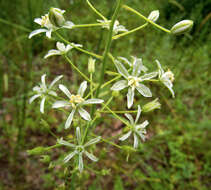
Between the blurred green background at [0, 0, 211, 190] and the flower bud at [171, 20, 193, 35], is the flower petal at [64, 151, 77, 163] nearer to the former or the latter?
the blurred green background at [0, 0, 211, 190]

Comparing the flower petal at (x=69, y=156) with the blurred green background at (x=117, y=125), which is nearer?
the flower petal at (x=69, y=156)

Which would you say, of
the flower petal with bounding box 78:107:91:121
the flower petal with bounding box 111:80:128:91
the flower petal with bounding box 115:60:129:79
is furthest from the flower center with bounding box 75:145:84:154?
the flower petal with bounding box 115:60:129:79

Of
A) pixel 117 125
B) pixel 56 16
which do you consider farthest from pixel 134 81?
pixel 117 125

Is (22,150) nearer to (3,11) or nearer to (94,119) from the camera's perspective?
(94,119)

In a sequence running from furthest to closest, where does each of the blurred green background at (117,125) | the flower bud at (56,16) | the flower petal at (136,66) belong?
the blurred green background at (117,125)
the flower petal at (136,66)
the flower bud at (56,16)

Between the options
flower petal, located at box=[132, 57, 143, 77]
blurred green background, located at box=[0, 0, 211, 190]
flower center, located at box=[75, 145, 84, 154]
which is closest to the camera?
flower petal, located at box=[132, 57, 143, 77]

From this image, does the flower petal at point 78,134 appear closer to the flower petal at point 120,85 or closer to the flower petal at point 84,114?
the flower petal at point 84,114

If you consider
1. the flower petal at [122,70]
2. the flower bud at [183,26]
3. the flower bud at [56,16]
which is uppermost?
the flower bud at [56,16]

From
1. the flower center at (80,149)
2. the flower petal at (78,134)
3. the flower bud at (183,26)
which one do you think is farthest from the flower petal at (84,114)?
the flower bud at (183,26)
